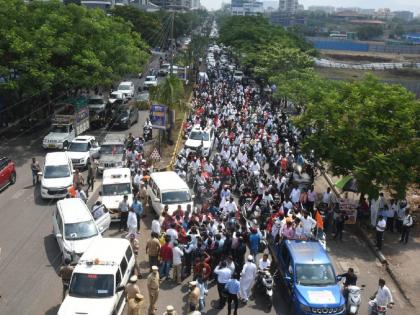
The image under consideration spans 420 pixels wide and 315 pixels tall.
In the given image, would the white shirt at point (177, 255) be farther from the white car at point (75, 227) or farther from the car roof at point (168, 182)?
the car roof at point (168, 182)

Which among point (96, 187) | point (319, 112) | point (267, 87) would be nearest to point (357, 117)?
point (319, 112)

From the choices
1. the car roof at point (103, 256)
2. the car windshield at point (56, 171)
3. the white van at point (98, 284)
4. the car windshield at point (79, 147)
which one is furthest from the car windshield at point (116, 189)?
the car windshield at point (79, 147)

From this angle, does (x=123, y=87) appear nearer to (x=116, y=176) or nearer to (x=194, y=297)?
(x=116, y=176)

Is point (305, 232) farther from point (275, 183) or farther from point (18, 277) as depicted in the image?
point (18, 277)

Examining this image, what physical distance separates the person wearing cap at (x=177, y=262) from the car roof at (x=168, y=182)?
4676mm

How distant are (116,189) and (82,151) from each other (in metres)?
6.79

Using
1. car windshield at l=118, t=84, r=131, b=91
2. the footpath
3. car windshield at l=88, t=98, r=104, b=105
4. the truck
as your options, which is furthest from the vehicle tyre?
car windshield at l=118, t=84, r=131, b=91

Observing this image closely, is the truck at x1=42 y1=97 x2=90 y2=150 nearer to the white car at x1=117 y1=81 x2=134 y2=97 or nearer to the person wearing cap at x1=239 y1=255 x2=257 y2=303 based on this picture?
the white car at x1=117 y1=81 x2=134 y2=97

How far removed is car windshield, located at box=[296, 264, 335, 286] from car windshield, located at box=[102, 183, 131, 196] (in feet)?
28.4

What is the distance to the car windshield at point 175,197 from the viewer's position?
18672 millimetres

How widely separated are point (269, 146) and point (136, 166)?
7.26m

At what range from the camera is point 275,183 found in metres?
20.8

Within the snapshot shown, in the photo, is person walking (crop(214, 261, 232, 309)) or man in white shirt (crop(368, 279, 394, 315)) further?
person walking (crop(214, 261, 232, 309))

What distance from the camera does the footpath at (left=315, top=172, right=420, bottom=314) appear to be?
15.1 metres
